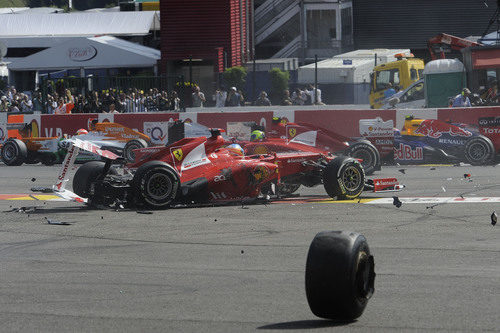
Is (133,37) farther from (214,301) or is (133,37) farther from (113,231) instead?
(214,301)

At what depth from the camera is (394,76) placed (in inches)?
1225

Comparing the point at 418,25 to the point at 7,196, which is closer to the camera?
the point at 7,196

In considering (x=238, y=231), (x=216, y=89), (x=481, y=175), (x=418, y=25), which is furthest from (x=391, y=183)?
→ (x=418, y=25)

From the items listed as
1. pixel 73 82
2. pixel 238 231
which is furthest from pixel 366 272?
pixel 73 82

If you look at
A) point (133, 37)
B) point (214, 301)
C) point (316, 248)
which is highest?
point (133, 37)

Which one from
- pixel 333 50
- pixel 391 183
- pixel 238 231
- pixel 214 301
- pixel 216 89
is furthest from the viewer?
pixel 333 50

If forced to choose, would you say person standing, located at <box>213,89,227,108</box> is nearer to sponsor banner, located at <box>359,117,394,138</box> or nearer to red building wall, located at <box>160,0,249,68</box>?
sponsor banner, located at <box>359,117,394,138</box>

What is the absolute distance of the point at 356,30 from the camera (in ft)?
159

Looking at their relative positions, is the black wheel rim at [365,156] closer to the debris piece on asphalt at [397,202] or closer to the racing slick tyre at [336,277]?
the debris piece on asphalt at [397,202]

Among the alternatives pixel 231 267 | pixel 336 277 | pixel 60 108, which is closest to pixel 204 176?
pixel 231 267

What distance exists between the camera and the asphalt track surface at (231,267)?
22.9ft

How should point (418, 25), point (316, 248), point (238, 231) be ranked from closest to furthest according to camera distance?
point (316, 248) → point (238, 231) → point (418, 25)

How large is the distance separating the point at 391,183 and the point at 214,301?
833 centimetres

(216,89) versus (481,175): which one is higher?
(216,89)
